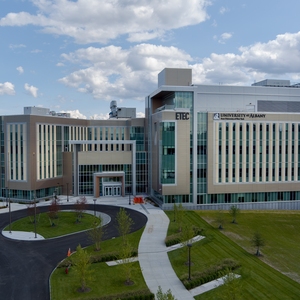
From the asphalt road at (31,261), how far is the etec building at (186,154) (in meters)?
15.4

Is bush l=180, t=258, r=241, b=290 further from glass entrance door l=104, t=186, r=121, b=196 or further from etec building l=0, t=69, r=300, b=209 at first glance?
glass entrance door l=104, t=186, r=121, b=196

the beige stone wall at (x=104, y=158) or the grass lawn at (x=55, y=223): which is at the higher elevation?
the beige stone wall at (x=104, y=158)

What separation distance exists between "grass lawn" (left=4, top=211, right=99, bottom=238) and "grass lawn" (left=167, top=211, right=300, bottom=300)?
43.2 feet

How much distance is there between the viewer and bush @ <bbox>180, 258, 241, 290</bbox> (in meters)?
29.6

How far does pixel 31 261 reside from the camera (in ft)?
114

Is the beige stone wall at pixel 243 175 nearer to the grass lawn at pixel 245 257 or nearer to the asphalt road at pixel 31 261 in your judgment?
the grass lawn at pixel 245 257

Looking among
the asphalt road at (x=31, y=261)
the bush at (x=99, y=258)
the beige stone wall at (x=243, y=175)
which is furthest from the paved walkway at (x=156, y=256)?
the beige stone wall at (x=243, y=175)

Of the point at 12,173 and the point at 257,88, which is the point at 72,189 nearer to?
the point at 12,173

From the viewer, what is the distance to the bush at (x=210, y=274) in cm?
2958

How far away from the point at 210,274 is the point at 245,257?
6.48 meters

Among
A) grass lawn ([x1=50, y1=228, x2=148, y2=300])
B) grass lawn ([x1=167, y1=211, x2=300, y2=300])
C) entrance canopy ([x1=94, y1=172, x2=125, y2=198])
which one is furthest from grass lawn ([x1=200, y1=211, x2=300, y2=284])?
entrance canopy ([x1=94, y1=172, x2=125, y2=198])

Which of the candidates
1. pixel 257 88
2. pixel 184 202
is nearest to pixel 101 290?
pixel 184 202

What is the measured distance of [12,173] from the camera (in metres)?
66.6

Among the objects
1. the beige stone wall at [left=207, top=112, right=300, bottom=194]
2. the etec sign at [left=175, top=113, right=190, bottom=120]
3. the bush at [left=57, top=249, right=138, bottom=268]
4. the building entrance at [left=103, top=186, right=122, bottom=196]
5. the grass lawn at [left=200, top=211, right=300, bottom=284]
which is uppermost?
the etec sign at [left=175, top=113, right=190, bottom=120]
